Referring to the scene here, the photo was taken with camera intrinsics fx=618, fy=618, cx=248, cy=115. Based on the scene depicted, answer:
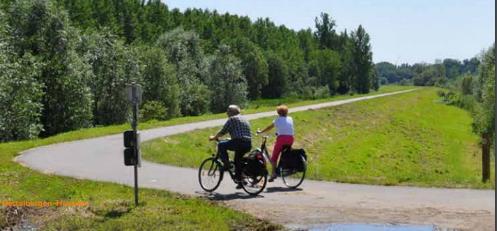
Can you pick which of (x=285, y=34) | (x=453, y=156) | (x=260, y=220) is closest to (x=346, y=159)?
(x=453, y=156)

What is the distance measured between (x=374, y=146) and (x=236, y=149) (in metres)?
32.6

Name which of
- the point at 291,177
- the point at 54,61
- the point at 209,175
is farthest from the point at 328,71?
the point at 209,175

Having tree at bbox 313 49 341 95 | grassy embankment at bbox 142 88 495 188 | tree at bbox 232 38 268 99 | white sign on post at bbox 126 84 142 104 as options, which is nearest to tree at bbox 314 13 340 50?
tree at bbox 313 49 341 95

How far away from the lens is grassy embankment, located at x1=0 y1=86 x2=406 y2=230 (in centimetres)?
1082

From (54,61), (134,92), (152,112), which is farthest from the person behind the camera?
(152,112)

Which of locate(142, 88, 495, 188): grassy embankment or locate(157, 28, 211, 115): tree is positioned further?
locate(157, 28, 211, 115): tree

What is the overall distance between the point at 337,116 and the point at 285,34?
300ft

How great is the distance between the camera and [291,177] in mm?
14836

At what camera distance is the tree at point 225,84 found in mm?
68125

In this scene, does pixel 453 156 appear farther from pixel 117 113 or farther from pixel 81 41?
pixel 81 41

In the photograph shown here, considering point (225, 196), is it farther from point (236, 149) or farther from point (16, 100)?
point (16, 100)

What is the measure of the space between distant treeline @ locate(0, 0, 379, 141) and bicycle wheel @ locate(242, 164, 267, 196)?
23961mm

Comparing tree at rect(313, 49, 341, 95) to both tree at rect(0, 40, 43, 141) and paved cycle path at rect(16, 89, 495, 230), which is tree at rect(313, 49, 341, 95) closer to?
tree at rect(0, 40, 43, 141)

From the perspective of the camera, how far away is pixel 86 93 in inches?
1692
